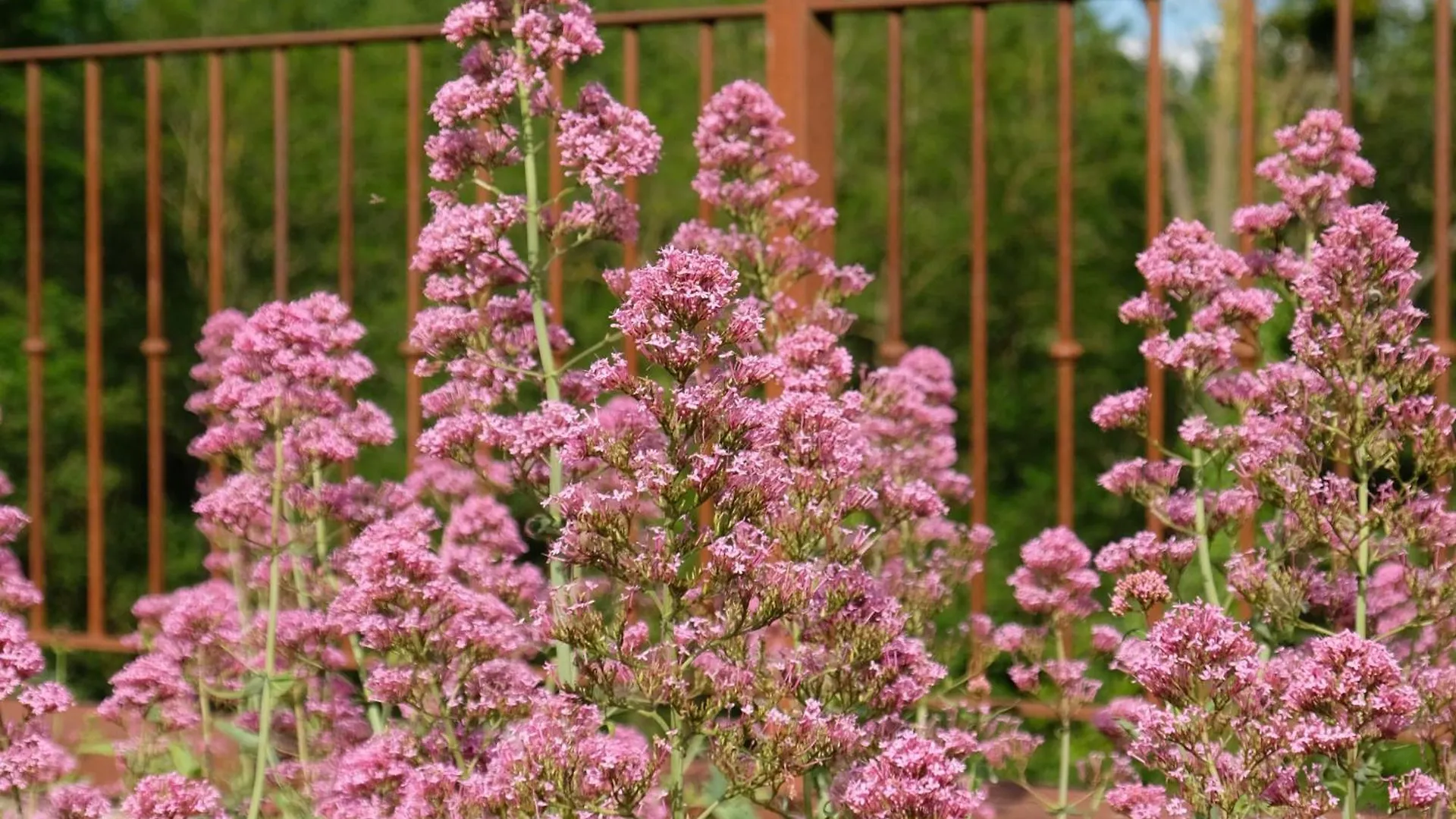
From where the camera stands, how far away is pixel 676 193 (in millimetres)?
21766

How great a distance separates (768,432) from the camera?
6.41ft

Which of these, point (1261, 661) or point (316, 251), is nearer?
point (1261, 661)

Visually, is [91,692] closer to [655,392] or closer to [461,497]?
[461,497]

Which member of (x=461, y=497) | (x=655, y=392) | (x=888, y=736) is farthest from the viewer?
(x=461, y=497)

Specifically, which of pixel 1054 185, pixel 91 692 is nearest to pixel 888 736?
pixel 91 692

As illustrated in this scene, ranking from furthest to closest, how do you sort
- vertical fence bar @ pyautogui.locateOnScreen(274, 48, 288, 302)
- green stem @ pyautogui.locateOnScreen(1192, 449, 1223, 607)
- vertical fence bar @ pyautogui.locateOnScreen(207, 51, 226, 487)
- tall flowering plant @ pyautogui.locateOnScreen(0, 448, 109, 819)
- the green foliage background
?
1. the green foliage background
2. vertical fence bar @ pyautogui.locateOnScreen(274, 48, 288, 302)
3. vertical fence bar @ pyautogui.locateOnScreen(207, 51, 226, 487)
4. green stem @ pyautogui.locateOnScreen(1192, 449, 1223, 607)
5. tall flowering plant @ pyautogui.locateOnScreen(0, 448, 109, 819)

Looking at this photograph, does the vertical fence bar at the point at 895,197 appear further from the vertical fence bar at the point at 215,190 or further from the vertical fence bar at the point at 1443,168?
the vertical fence bar at the point at 215,190

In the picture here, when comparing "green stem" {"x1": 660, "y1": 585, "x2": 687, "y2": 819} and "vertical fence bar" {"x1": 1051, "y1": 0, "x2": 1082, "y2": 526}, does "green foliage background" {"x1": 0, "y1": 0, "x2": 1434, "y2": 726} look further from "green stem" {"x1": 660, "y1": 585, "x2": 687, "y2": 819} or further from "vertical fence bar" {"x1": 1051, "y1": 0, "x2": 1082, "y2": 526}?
"green stem" {"x1": 660, "y1": 585, "x2": 687, "y2": 819}

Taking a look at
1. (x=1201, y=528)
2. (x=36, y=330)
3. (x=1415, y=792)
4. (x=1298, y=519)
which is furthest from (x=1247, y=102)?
(x=36, y=330)

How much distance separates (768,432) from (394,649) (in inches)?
23.9

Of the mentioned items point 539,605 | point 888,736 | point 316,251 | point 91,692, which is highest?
point 316,251

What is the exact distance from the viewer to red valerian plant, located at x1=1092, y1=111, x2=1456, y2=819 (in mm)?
1987

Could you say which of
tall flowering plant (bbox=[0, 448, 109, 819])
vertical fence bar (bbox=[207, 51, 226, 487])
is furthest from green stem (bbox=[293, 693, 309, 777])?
vertical fence bar (bbox=[207, 51, 226, 487])

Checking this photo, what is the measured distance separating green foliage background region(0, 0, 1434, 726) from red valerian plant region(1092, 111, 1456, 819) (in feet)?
50.4
